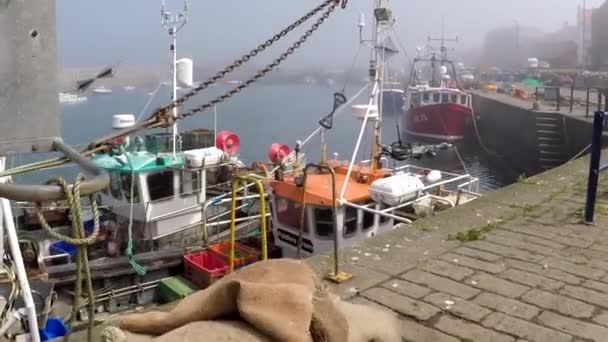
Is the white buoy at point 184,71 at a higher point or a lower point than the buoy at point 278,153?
higher

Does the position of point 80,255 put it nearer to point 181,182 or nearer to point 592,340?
point 592,340

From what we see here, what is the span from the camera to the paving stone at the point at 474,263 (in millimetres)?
4645

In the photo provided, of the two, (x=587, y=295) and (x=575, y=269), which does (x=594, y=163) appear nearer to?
(x=575, y=269)

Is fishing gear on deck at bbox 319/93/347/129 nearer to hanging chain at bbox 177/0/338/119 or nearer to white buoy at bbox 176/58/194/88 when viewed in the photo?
white buoy at bbox 176/58/194/88

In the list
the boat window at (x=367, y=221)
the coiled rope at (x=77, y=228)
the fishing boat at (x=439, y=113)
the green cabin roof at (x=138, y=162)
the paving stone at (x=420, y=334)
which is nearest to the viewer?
the coiled rope at (x=77, y=228)

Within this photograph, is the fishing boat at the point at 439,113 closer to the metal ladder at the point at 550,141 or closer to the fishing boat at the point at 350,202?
the metal ladder at the point at 550,141

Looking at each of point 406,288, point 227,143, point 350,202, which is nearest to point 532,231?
point 406,288

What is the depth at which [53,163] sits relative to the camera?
2025 millimetres

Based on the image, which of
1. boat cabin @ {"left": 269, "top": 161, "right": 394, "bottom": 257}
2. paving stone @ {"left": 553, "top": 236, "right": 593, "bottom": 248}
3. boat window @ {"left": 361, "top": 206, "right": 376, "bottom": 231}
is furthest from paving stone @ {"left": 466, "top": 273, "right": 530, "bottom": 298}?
boat window @ {"left": 361, "top": 206, "right": 376, "bottom": 231}

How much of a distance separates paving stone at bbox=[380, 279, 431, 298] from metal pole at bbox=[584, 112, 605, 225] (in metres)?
2.61

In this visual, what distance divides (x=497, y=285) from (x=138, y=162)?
7.97 metres

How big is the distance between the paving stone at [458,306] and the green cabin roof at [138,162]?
7.65 meters

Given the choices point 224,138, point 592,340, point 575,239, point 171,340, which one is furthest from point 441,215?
point 224,138

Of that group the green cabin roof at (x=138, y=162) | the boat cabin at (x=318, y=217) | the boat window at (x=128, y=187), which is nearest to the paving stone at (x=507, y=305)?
the boat cabin at (x=318, y=217)
